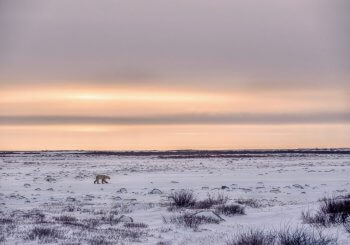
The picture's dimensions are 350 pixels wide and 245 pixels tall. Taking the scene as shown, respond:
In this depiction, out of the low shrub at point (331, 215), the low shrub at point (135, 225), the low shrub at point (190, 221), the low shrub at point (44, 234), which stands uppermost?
the low shrub at point (331, 215)

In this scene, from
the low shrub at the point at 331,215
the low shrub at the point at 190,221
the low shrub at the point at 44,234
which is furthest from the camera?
the low shrub at the point at 190,221

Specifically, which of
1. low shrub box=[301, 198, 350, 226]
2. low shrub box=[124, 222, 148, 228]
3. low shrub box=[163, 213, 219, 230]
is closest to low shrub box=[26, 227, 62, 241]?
low shrub box=[124, 222, 148, 228]

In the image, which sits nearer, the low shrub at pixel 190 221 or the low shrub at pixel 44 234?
the low shrub at pixel 44 234

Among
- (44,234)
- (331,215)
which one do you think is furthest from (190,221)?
(44,234)

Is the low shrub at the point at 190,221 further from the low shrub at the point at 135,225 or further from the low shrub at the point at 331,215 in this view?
the low shrub at the point at 331,215

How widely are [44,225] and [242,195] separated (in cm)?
1152

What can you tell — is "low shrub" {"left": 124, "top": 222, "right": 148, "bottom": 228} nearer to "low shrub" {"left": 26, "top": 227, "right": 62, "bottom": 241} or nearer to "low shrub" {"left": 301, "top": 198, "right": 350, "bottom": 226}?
"low shrub" {"left": 26, "top": 227, "right": 62, "bottom": 241}

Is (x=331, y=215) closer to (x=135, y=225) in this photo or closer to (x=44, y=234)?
(x=135, y=225)

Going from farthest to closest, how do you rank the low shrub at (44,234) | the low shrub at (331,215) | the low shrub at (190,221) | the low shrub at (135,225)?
1. the low shrub at (135,225)
2. the low shrub at (190,221)
3. the low shrub at (331,215)
4. the low shrub at (44,234)

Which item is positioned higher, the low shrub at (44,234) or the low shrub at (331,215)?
the low shrub at (331,215)

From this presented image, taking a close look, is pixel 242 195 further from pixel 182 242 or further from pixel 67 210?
pixel 182 242

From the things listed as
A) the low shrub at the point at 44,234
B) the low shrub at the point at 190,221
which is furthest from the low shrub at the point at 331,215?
the low shrub at the point at 44,234

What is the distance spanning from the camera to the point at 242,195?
2355 centimetres

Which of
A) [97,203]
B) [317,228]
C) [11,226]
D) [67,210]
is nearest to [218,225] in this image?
[317,228]
